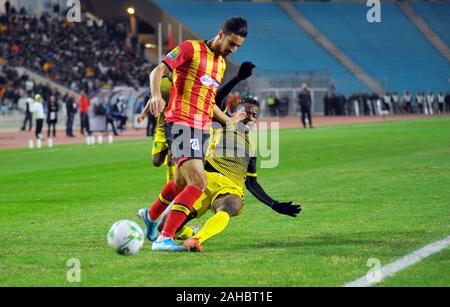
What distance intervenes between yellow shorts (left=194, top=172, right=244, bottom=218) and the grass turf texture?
41cm

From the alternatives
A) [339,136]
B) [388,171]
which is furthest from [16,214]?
[339,136]

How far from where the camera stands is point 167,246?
32.0 ft

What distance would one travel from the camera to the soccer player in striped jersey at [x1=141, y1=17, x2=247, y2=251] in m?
9.84

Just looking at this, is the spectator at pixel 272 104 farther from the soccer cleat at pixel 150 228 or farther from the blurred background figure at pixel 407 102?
the soccer cleat at pixel 150 228

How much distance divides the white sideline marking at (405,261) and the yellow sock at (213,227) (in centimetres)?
194

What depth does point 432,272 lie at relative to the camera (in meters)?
8.25

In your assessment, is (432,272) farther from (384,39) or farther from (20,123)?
(384,39)

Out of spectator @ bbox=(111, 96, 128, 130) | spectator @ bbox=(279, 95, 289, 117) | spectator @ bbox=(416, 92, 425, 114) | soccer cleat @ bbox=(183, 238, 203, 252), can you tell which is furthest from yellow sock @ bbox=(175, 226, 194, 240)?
spectator @ bbox=(416, 92, 425, 114)

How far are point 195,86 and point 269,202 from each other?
1.56 m

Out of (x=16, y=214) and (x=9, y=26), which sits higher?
(x=9, y=26)

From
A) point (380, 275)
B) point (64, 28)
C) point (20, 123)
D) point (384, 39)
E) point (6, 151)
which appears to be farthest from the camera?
point (384, 39)

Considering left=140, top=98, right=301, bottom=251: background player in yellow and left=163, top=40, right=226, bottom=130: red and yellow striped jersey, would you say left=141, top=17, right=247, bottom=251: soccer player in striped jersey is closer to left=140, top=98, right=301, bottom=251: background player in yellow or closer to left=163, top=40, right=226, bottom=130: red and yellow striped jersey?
left=163, top=40, right=226, bottom=130: red and yellow striped jersey

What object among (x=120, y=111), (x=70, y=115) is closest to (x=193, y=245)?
(x=70, y=115)

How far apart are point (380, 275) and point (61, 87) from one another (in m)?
52.4
